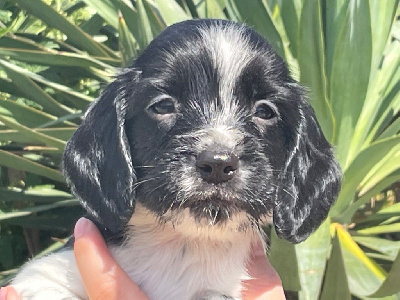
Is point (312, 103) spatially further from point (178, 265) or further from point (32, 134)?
point (32, 134)

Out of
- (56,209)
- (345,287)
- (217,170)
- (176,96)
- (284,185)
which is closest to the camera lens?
(217,170)

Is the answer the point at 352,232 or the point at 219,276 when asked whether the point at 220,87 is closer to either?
the point at 219,276

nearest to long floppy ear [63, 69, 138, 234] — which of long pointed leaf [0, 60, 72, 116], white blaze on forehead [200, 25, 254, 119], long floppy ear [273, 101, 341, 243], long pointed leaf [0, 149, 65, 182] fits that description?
white blaze on forehead [200, 25, 254, 119]

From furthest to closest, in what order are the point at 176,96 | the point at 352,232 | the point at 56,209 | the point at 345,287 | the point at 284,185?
the point at 56,209
the point at 352,232
the point at 345,287
the point at 284,185
the point at 176,96

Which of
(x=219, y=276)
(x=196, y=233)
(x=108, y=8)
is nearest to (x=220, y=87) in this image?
(x=196, y=233)

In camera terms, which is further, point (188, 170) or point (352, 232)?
point (352, 232)
